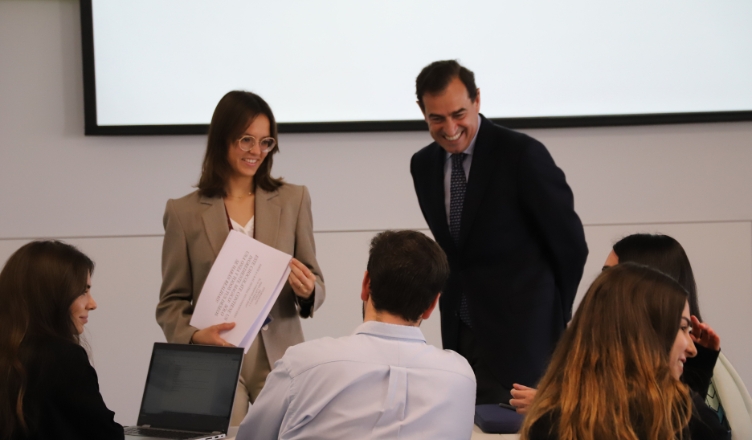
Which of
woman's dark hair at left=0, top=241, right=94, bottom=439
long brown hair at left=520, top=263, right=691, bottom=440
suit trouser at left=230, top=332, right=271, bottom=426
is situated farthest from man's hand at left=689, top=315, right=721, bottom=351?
woman's dark hair at left=0, top=241, right=94, bottom=439

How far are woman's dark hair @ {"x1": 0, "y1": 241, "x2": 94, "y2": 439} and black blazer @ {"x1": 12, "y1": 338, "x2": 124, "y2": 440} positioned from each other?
25mm

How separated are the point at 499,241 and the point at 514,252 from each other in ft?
0.23

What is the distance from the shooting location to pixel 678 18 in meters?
3.95

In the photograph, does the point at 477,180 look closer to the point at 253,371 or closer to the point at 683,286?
the point at 683,286

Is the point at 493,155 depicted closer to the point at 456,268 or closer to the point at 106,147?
the point at 456,268

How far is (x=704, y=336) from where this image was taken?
6.17ft

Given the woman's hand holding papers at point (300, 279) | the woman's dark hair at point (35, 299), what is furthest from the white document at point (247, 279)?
the woman's dark hair at point (35, 299)

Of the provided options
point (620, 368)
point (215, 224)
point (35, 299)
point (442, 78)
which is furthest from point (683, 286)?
point (35, 299)

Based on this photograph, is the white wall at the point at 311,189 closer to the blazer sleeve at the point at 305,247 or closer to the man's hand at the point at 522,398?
the blazer sleeve at the point at 305,247

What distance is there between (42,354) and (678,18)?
3.44 m

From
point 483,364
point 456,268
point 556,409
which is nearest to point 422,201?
point 456,268

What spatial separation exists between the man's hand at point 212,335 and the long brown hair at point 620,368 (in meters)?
1.07

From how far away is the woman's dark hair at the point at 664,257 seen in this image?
2.06 m

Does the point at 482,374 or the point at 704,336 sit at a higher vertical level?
the point at 704,336
